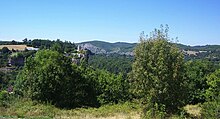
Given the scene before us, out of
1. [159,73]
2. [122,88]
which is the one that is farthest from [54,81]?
[159,73]

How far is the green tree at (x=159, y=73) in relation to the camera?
2081cm

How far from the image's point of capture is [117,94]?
34812mm

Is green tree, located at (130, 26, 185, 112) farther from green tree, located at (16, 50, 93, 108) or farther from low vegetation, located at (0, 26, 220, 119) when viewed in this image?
green tree, located at (16, 50, 93, 108)

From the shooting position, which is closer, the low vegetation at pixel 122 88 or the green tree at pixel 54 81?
the low vegetation at pixel 122 88

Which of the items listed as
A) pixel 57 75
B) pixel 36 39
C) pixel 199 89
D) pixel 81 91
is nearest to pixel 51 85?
pixel 57 75

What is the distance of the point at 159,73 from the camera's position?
2064cm

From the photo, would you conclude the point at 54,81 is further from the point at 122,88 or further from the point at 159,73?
the point at 159,73

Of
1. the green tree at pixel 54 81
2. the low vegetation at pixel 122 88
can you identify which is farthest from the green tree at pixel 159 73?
the green tree at pixel 54 81

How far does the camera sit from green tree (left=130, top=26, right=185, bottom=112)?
2081cm

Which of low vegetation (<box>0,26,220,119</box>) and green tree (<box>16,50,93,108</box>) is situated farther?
green tree (<box>16,50,93,108</box>)

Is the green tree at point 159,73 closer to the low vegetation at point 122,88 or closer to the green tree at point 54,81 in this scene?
the low vegetation at point 122,88

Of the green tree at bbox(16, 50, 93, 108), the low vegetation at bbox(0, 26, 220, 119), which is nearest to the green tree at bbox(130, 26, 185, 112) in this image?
the low vegetation at bbox(0, 26, 220, 119)

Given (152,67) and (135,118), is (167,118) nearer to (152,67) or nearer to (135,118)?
(135,118)

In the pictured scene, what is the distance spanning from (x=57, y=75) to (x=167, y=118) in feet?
50.3
